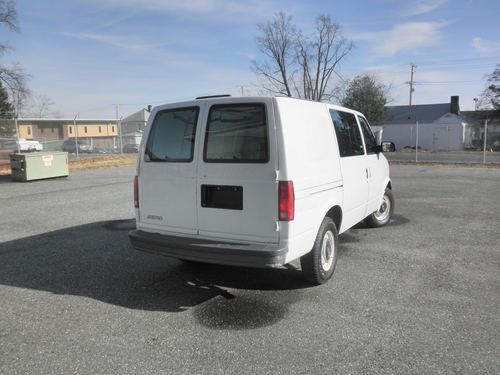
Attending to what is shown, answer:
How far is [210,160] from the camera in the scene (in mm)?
4121

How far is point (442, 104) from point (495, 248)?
6242cm

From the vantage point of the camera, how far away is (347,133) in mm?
5445

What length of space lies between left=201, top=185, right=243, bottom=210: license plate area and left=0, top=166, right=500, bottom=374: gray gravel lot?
994 millimetres

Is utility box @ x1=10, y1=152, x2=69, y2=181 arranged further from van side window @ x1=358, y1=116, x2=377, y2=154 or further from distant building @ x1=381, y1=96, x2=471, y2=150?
distant building @ x1=381, y1=96, x2=471, y2=150

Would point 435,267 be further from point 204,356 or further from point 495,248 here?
point 204,356

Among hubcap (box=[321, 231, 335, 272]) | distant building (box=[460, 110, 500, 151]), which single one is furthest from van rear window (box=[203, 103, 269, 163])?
distant building (box=[460, 110, 500, 151])

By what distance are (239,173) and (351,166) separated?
6.47 ft

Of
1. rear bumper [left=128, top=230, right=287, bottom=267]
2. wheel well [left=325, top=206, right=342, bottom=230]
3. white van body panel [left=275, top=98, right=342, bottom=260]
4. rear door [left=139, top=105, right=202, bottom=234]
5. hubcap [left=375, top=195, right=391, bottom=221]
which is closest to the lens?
rear bumper [left=128, top=230, right=287, bottom=267]

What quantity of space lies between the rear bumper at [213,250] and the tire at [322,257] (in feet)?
2.20

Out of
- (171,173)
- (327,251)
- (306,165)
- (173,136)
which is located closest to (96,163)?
(173,136)

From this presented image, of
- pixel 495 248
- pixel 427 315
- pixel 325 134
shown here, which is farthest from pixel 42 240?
pixel 495 248

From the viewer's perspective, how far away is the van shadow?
4.11 meters

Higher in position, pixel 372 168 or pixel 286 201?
pixel 372 168

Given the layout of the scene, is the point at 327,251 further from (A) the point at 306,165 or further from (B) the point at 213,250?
(B) the point at 213,250
